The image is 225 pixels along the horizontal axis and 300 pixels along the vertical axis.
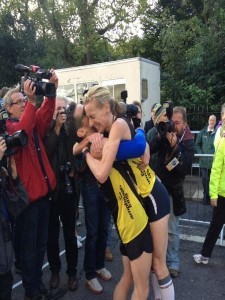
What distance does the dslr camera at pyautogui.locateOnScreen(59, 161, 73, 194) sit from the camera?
9.95ft

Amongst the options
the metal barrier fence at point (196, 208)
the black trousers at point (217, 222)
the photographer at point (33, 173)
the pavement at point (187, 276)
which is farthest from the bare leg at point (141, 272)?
the metal barrier fence at point (196, 208)

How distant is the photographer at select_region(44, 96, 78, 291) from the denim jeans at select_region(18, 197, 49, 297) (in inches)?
8.1

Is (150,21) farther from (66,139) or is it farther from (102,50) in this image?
(66,139)

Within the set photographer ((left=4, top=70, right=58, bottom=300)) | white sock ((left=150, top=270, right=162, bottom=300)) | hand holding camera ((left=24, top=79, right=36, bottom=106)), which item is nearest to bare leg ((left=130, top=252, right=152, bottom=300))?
white sock ((left=150, top=270, right=162, bottom=300))

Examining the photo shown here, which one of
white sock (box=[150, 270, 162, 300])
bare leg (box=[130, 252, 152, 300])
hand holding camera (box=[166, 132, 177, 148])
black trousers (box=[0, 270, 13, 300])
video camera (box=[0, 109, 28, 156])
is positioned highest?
video camera (box=[0, 109, 28, 156])

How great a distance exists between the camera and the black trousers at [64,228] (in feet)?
10.3

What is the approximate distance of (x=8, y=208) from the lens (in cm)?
259

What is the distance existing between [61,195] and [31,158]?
0.52m

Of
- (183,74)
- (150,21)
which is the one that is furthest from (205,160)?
(150,21)

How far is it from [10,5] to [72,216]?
19.2 meters

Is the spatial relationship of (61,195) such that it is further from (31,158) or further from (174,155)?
(174,155)

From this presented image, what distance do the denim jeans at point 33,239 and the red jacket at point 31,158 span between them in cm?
13

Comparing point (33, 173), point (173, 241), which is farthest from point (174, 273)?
point (33, 173)

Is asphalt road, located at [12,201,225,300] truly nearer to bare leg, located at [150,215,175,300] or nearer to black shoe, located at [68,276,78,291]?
black shoe, located at [68,276,78,291]
